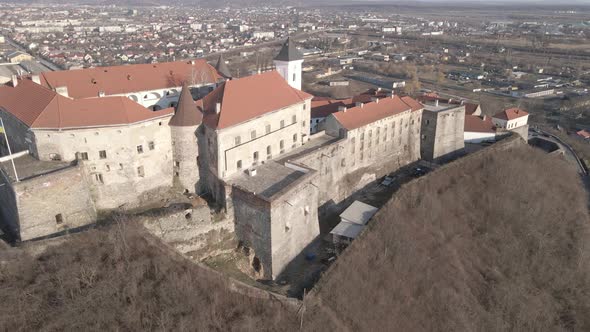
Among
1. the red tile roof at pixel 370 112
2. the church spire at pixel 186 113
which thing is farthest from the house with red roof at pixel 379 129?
the church spire at pixel 186 113

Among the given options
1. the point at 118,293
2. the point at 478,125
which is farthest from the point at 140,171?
the point at 478,125

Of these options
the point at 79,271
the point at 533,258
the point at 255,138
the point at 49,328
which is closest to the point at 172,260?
the point at 79,271

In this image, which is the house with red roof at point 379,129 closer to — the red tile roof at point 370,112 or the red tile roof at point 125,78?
the red tile roof at point 370,112

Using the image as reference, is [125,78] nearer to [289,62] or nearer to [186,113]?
[186,113]

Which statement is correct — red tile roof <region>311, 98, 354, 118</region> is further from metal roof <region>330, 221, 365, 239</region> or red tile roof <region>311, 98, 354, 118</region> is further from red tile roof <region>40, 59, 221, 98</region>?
metal roof <region>330, 221, 365, 239</region>

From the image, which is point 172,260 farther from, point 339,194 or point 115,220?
point 339,194
